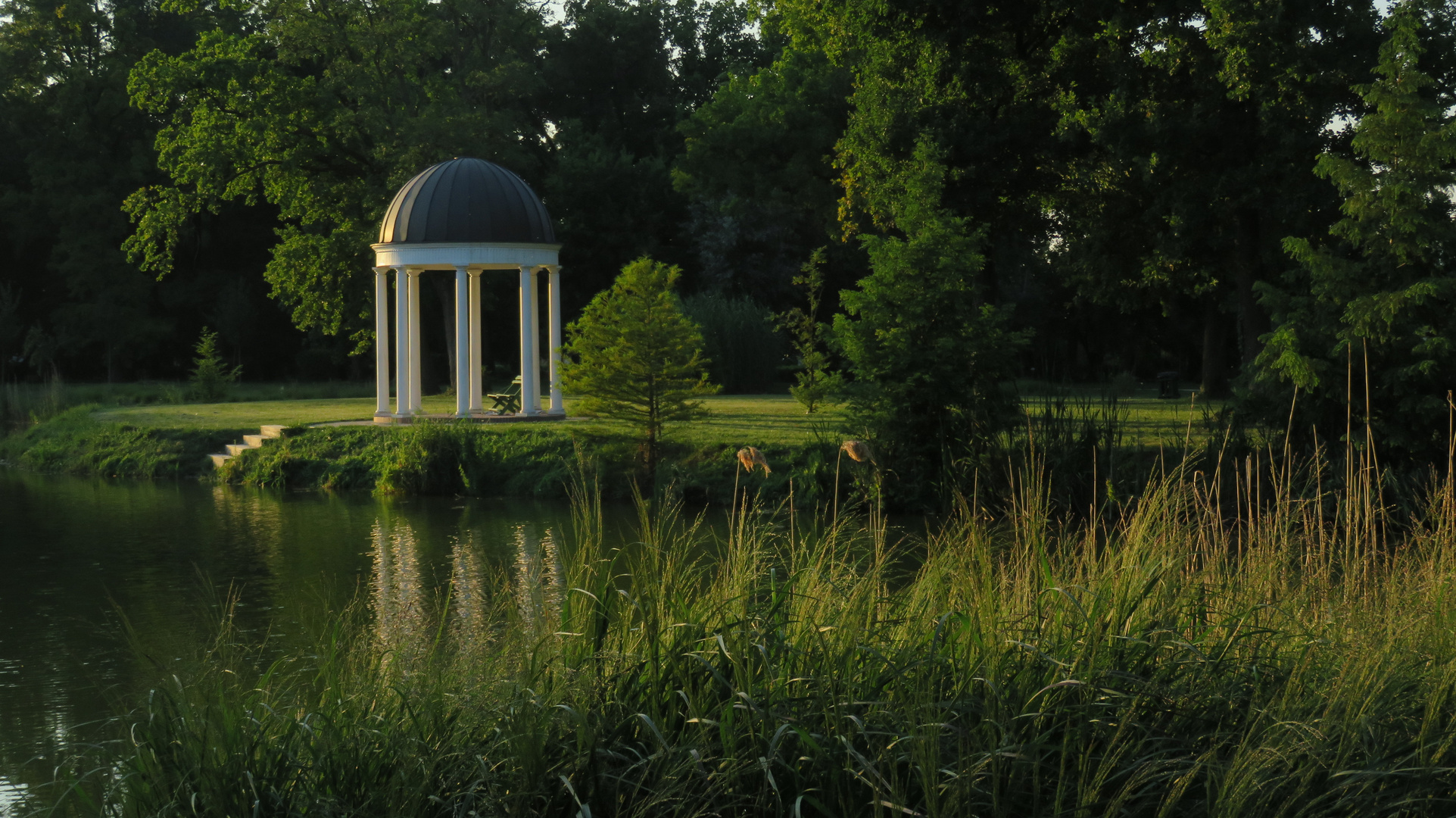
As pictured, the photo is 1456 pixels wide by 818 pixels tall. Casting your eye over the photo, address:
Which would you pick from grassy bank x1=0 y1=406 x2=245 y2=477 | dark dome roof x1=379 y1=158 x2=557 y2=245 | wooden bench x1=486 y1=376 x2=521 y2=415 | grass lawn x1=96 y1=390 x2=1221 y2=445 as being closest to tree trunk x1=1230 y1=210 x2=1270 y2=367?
grass lawn x1=96 y1=390 x2=1221 y2=445

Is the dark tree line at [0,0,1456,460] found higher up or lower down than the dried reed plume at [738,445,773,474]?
higher up

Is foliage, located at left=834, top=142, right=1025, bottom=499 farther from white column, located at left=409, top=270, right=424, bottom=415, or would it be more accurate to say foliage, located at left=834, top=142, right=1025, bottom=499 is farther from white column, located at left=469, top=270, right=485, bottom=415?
white column, located at left=409, top=270, right=424, bottom=415

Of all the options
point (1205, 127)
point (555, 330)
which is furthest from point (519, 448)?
point (1205, 127)

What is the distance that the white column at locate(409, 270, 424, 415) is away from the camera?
2539cm

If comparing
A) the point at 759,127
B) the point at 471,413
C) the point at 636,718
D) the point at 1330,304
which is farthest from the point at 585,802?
the point at 759,127

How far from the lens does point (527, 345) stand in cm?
2534

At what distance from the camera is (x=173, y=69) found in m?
34.2

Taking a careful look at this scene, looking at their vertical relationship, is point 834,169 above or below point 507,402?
above

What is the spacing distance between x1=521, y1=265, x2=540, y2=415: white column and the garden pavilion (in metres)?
0.01

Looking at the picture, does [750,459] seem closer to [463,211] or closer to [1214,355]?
[463,211]

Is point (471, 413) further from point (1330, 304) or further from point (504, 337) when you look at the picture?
point (504, 337)

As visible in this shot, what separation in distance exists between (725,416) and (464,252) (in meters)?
5.25

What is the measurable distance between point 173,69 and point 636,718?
108 ft

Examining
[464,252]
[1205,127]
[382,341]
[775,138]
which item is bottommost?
[382,341]
